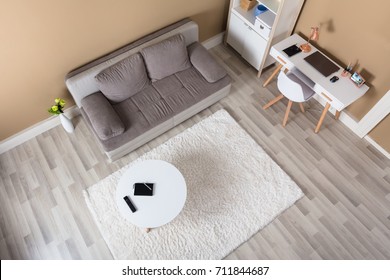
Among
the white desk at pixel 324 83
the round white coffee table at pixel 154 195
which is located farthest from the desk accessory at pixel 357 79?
the round white coffee table at pixel 154 195

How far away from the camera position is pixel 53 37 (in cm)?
261

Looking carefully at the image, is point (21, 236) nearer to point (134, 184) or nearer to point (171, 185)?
point (134, 184)

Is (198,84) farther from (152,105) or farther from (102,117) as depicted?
(102,117)

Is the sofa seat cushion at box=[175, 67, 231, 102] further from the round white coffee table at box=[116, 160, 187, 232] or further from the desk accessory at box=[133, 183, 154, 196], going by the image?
the desk accessory at box=[133, 183, 154, 196]

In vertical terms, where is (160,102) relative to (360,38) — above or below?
below

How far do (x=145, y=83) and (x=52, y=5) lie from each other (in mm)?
1135

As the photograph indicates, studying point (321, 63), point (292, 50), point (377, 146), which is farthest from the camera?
point (377, 146)

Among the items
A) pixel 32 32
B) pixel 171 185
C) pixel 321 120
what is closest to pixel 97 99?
pixel 32 32

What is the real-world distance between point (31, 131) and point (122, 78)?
48.4 inches

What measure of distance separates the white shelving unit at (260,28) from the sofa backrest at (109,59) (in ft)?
2.02

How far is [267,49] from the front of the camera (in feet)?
11.2

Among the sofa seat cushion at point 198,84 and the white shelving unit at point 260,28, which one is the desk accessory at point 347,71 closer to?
the white shelving unit at point 260,28

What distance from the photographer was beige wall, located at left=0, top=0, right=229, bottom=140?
7.86ft

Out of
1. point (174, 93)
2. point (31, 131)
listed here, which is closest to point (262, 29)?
point (174, 93)
